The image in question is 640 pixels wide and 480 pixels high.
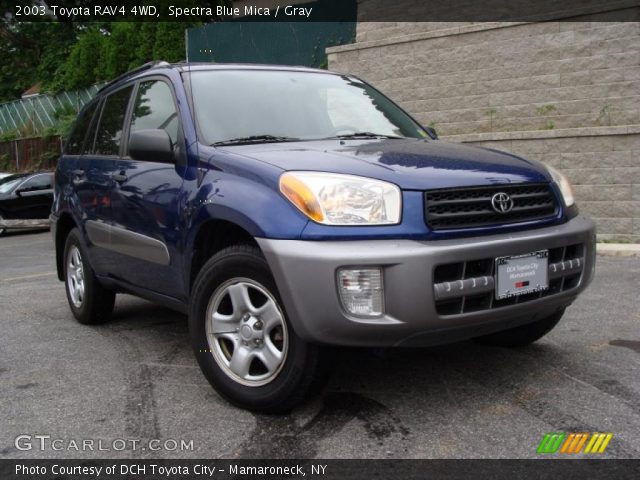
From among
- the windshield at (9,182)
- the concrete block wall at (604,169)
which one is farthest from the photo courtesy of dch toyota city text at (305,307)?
the windshield at (9,182)

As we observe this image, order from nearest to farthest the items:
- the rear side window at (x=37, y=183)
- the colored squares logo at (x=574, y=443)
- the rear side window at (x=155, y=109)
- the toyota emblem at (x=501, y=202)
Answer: the colored squares logo at (x=574, y=443) → the toyota emblem at (x=501, y=202) → the rear side window at (x=155, y=109) → the rear side window at (x=37, y=183)

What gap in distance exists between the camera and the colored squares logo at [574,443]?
280 centimetres

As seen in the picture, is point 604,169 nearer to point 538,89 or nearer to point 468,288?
point 538,89

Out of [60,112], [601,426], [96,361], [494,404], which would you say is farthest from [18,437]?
[60,112]

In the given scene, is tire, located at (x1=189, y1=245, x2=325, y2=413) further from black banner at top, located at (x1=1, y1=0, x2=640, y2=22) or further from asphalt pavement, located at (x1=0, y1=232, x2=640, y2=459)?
black banner at top, located at (x1=1, y1=0, x2=640, y2=22)

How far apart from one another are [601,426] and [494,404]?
1.60 feet

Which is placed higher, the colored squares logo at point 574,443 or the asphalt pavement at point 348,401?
the colored squares logo at point 574,443

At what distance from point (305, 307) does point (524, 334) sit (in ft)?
5.81

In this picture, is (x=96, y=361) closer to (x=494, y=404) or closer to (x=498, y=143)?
(x=494, y=404)

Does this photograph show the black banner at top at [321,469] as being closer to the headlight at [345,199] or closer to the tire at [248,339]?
the tire at [248,339]

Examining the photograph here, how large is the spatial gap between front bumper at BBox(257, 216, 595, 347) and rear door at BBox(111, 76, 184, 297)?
97 centimetres

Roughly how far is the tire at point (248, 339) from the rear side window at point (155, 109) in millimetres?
1022

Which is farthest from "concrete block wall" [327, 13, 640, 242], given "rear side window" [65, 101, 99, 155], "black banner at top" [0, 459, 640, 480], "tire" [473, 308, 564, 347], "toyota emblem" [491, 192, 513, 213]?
"black banner at top" [0, 459, 640, 480]

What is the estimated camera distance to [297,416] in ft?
10.6
